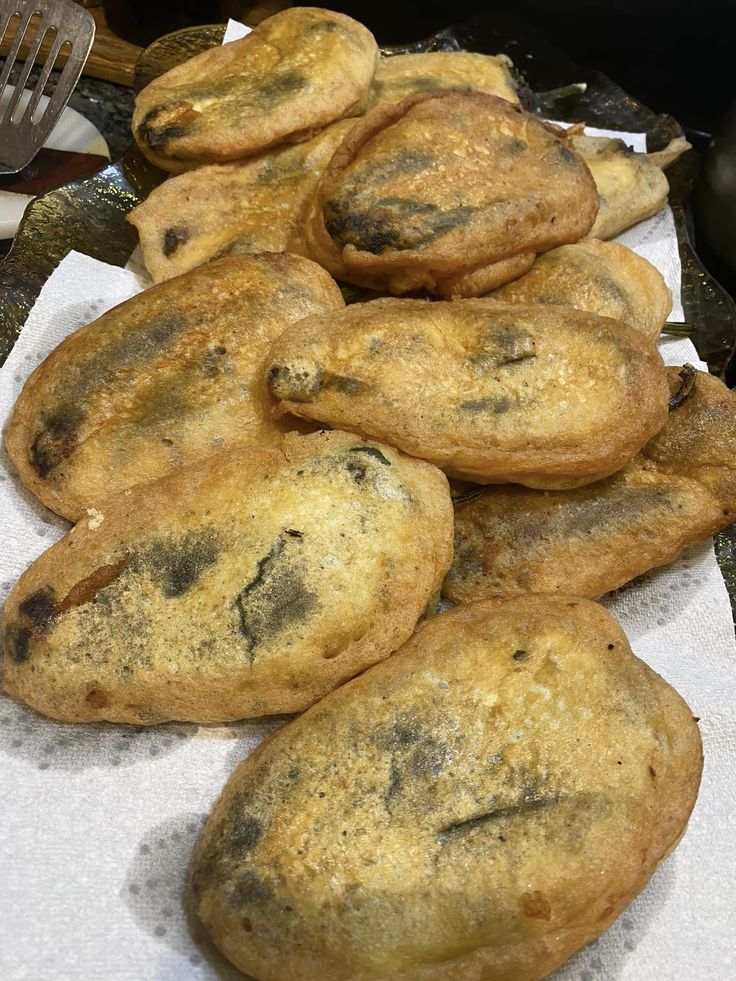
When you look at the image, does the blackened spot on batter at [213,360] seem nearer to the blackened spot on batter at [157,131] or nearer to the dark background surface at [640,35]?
the blackened spot on batter at [157,131]

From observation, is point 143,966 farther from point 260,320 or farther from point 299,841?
point 260,320

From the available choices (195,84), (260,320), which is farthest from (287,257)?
(195,84)

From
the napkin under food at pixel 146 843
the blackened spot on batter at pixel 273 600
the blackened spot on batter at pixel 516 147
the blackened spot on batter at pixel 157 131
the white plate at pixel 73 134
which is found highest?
the blackened spot on batter at pixel 157 131

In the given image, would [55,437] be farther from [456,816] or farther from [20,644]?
[456,816]

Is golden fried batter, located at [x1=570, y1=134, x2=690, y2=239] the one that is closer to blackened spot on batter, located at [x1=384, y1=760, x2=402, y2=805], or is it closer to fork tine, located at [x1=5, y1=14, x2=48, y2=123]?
blackened spot on batter, located at [x1=384, y1=760, x2=402, y2=805]

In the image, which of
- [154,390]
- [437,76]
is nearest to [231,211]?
[154,390]

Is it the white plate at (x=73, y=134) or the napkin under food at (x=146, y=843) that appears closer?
the napkin under food at (x=146, y=843)

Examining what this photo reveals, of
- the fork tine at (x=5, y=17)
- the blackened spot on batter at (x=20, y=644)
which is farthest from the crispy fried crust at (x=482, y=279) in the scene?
the fork tine at (x=5, y=17)
